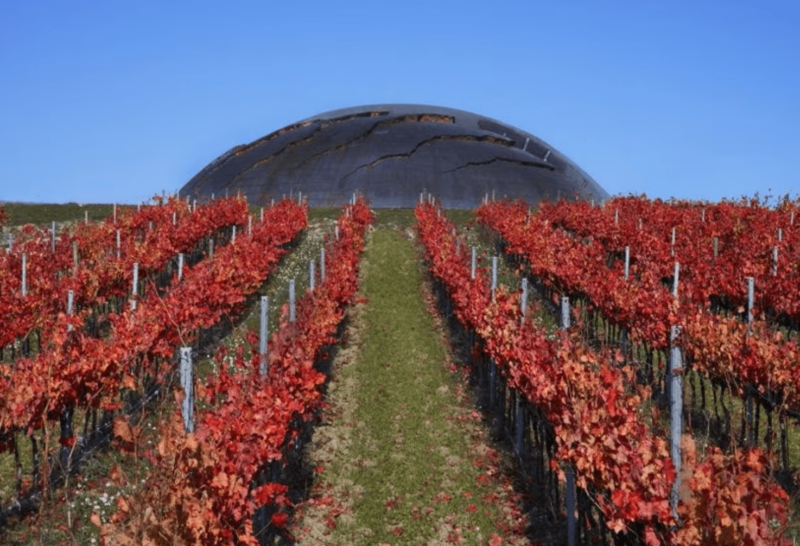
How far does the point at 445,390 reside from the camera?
18062mm

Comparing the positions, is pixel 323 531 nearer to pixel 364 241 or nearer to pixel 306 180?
pixel 364 241

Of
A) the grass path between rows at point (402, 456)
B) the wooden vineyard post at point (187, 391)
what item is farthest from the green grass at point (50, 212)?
the wooden vineyard post at point (187, 391)

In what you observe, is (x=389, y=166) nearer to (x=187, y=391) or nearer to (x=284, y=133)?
(x=284, y=133)

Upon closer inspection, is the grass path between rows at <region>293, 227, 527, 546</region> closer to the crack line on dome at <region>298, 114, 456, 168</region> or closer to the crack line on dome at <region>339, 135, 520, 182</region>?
the crack line on dome at <region>339, 135, 520, 182</region>

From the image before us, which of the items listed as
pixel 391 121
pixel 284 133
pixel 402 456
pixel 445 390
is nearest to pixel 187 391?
pixel 402 456

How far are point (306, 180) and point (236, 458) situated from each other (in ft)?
174

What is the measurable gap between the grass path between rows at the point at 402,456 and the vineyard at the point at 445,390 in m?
0.13

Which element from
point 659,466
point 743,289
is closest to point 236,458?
point 659,466

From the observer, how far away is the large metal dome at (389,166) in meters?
58.9

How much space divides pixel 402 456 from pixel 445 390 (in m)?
4.03

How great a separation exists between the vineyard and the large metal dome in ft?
87.3

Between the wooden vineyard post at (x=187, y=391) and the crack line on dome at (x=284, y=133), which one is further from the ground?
the crack line on dome at (x=284, y=133)

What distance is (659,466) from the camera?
7680mm

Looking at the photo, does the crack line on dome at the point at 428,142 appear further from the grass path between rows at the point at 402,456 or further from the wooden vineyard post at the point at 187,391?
the wooden vineyard post at the point at 187,391
